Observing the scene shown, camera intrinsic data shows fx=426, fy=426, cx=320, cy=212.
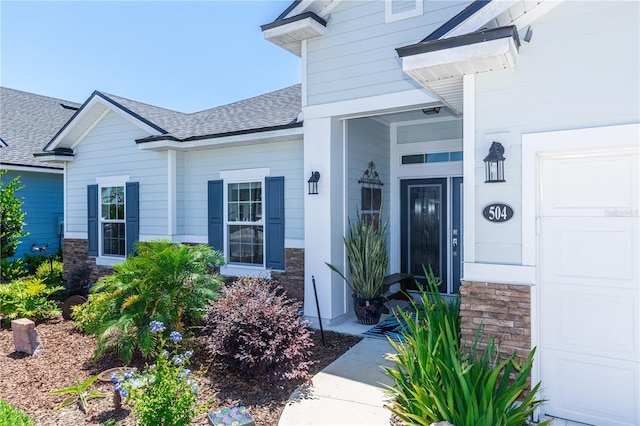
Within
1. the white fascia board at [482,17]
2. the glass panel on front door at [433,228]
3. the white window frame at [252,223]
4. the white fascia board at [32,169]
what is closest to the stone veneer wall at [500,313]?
the white fascia board at [482,17]

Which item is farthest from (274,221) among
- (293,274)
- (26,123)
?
(26,123)

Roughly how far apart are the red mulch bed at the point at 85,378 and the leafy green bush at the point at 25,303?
1.51 ft

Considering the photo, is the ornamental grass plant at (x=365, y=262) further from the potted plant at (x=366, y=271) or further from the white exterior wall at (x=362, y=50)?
the white exterior wall at (x=362, y=50)

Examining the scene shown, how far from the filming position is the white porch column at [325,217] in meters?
6.44

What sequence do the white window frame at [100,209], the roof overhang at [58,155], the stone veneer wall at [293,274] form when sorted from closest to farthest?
the stone veneer wall at [293,274], the white window frame at [100,209], the roof overhang at [58,155]

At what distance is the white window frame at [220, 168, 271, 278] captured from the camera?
763 centimetres

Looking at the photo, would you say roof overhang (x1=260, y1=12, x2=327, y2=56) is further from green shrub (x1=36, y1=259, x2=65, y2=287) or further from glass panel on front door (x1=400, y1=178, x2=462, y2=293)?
green shrub (x1=36, y1=259, x2=65, y2=287)

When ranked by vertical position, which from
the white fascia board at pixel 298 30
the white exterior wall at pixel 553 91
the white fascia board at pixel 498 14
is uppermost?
the white fascia board at pixel 298 30

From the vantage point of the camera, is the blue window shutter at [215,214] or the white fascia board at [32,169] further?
the white fascia board at [32,169]

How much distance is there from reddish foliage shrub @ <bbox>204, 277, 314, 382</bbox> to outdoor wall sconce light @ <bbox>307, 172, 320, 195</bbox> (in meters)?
2.14

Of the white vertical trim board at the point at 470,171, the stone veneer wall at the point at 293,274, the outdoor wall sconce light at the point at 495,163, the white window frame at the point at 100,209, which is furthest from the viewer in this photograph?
the white window frame at the point at 100,209

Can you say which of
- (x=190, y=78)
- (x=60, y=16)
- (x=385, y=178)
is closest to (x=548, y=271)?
(x=385, y=178)

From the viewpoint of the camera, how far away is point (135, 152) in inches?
354

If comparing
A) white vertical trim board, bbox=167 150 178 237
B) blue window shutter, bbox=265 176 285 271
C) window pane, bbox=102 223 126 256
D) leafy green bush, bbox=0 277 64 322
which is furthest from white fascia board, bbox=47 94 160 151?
leafy green bush, bbox=0 277 64 322
